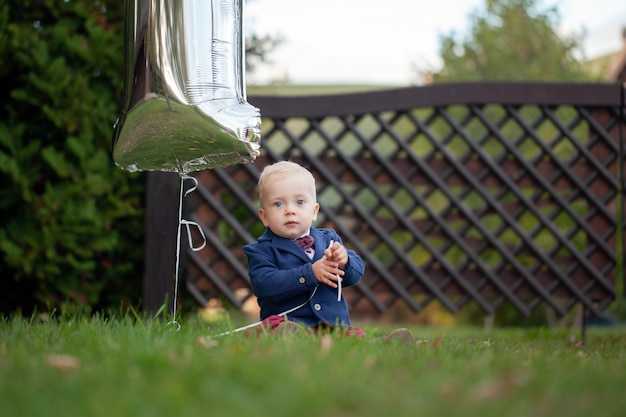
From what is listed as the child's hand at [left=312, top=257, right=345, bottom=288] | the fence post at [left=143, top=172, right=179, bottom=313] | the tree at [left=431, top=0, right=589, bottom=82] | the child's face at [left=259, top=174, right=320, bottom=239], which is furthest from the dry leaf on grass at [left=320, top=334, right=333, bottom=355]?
the tree at [left=431, top=0, right=589, bottom=82]

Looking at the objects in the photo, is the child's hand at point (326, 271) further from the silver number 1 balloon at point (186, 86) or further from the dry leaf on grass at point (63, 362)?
the dry leaf on grass at point (63, 362)

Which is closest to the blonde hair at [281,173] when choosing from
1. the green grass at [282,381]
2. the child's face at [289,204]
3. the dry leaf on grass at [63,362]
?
the child's face at [289,204]

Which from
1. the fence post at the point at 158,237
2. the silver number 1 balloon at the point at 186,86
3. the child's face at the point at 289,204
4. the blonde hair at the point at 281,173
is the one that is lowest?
the fence post at the point at 158,237

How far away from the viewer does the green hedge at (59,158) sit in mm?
4004

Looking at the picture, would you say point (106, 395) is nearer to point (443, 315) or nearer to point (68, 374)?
point (68, 374)

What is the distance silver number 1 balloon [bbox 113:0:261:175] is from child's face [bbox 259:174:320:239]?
0.16 metres

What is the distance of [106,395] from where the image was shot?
54.8 inches

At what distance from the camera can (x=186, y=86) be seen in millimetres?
2521

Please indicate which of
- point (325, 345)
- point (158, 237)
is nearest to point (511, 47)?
point (158, 237)

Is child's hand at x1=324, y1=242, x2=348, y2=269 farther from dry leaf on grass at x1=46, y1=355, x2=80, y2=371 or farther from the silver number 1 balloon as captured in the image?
dry leaf on grass at x1=46, y1=355, x2=80, y2=371

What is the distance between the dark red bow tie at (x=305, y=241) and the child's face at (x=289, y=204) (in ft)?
0.19

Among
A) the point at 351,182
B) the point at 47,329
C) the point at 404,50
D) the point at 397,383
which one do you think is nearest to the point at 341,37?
the point at 404,50

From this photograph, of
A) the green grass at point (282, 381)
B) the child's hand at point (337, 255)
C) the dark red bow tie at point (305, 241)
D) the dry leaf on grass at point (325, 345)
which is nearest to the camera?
the green grass at point (282, 381)

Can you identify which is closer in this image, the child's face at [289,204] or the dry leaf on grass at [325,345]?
the dry leaf on grass at [325,345]
